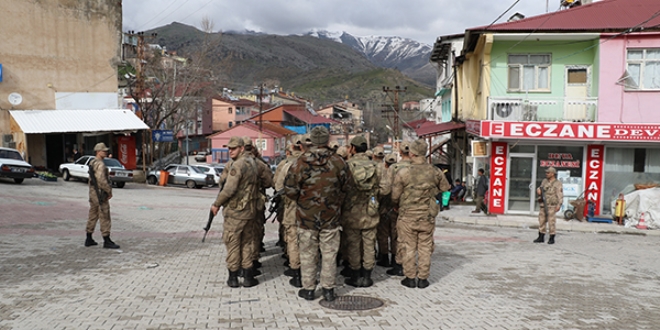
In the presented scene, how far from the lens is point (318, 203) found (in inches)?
256

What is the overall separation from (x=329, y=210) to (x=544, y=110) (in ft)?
47.2

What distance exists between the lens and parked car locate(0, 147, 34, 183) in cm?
2200

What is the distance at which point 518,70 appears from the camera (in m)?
19.6

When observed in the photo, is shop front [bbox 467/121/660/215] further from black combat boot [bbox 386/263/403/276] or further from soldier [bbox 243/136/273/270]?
soldier [bbox 243/136/273/270]

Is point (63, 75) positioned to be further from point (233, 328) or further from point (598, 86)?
point (233, 328)

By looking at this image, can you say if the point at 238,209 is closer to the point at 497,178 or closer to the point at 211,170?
the point at 497,178

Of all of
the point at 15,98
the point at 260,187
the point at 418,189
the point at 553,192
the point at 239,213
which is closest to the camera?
the point at 239,213

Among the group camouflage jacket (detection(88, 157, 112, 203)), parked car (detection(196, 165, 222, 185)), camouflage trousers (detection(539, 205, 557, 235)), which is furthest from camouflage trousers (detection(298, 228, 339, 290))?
parked car (detection(196, 165, 222, 185))

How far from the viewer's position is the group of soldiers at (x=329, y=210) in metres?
6.54

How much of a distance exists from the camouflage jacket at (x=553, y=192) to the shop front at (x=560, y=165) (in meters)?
5.95

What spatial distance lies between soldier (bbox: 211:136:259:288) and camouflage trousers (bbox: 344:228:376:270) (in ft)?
4.23

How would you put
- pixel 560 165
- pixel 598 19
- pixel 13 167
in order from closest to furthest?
pixel 560 165, pixel 598 19, pixel 13 167

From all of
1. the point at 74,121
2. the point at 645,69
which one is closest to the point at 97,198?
the point at 645,69

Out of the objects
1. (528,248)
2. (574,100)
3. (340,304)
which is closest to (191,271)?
(340,304)
